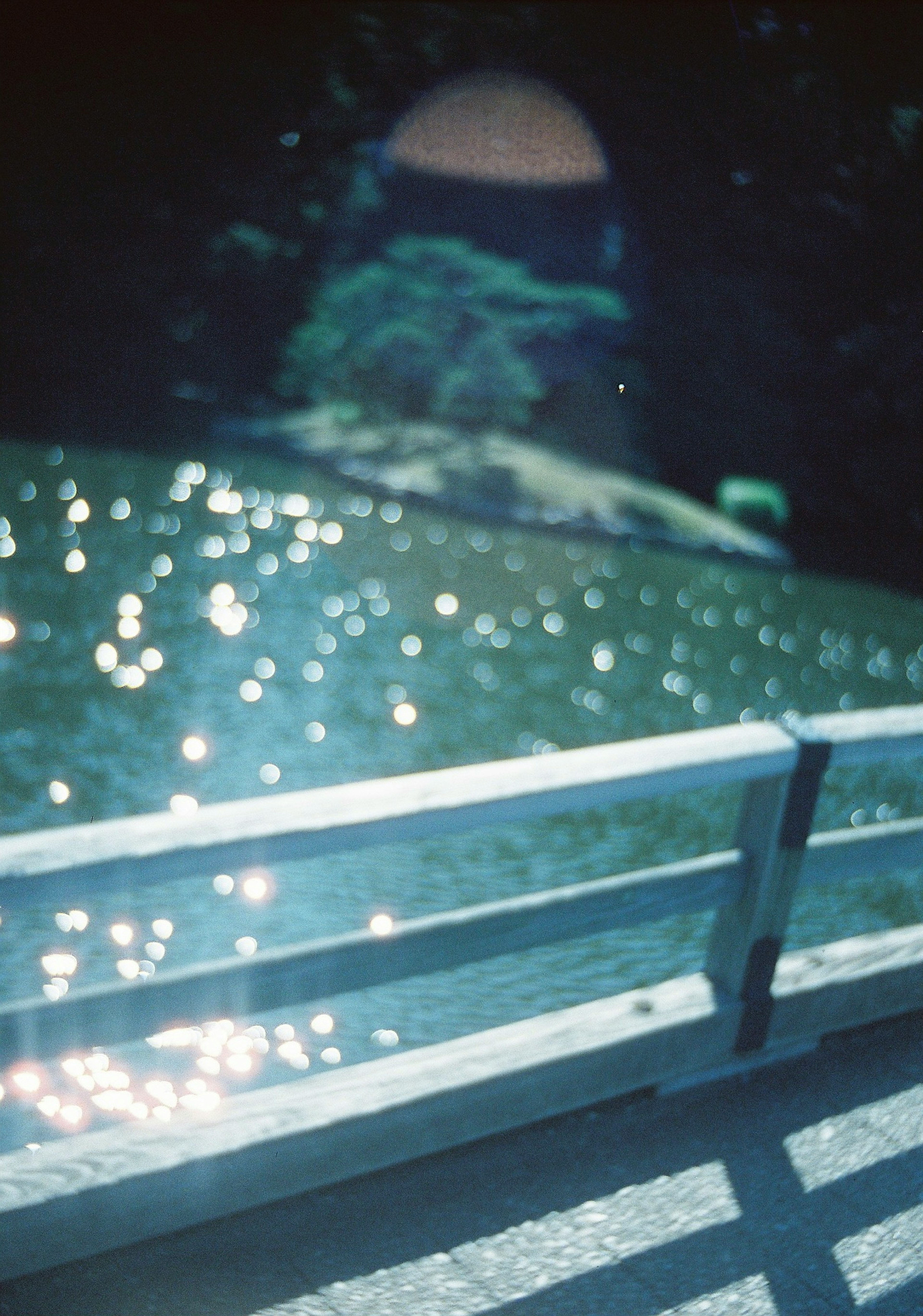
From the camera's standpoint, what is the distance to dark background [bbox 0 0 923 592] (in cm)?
2653

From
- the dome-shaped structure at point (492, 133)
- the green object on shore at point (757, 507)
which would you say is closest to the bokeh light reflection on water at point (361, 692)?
the green object on shore at point (757, 507)

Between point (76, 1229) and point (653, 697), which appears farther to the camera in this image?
point (653, 697)

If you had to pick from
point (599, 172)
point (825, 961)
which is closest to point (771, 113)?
point (599, 172)

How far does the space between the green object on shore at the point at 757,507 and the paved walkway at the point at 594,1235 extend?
75.2ft

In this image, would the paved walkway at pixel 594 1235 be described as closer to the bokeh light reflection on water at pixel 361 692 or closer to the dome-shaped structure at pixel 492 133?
the bokeh light reflection on water at pixel 361 692

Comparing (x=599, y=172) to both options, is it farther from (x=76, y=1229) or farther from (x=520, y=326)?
(x=76, y=1229)

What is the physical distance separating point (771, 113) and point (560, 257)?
7.56m

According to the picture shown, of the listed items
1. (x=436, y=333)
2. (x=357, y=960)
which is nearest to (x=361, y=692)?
(x=357, y=960)

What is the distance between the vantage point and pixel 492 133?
32.9 m

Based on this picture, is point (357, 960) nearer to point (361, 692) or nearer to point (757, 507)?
point (361, 692)

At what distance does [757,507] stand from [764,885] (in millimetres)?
23089

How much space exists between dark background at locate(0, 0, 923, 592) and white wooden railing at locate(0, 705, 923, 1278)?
22.7 metres

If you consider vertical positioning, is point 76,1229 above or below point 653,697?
above

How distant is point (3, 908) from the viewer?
8.53ft
